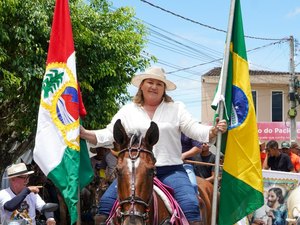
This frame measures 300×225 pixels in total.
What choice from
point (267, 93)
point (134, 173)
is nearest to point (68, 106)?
point (134, 173)

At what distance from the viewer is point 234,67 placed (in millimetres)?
7430

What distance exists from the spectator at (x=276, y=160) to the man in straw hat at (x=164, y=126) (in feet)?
25.3

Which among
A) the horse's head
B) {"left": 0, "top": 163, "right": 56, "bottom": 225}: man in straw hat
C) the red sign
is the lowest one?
{"left": 0, "top": 163, "right": 56, "bottom": 225}: man in straw hat

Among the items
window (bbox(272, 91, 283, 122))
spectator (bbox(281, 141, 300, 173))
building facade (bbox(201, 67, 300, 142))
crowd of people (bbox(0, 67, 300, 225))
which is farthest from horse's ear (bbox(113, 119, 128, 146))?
window (bbox(272, 91, 283, 122))

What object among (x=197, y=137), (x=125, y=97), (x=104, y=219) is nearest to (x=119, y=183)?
(x=104, y=219)

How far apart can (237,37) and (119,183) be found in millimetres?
2955

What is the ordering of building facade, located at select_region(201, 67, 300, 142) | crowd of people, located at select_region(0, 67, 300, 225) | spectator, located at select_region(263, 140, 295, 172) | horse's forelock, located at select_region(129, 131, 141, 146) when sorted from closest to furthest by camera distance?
horse's forelock, located at select_region(129, 131, 141, 146)
crowd of people, located at select_region(0, 67, 300, 225)
spectator, located at select_region(263, 140, 295, 172)
building facade, located at select_region(201, 67, 300, 142)

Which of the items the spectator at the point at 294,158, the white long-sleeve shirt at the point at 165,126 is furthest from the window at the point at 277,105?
the white long-sleeve shirt at the point at 165,126

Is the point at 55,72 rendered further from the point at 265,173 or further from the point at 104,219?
the point at 265,173

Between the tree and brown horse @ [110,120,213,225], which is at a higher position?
the tree

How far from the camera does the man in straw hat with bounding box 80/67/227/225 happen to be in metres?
6.27

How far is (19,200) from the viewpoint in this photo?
7762 millimetres

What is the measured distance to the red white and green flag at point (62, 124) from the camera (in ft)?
22.4

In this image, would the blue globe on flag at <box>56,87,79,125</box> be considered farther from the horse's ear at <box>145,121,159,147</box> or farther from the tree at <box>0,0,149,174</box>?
the tree at <box>0,0,149,174</box>
